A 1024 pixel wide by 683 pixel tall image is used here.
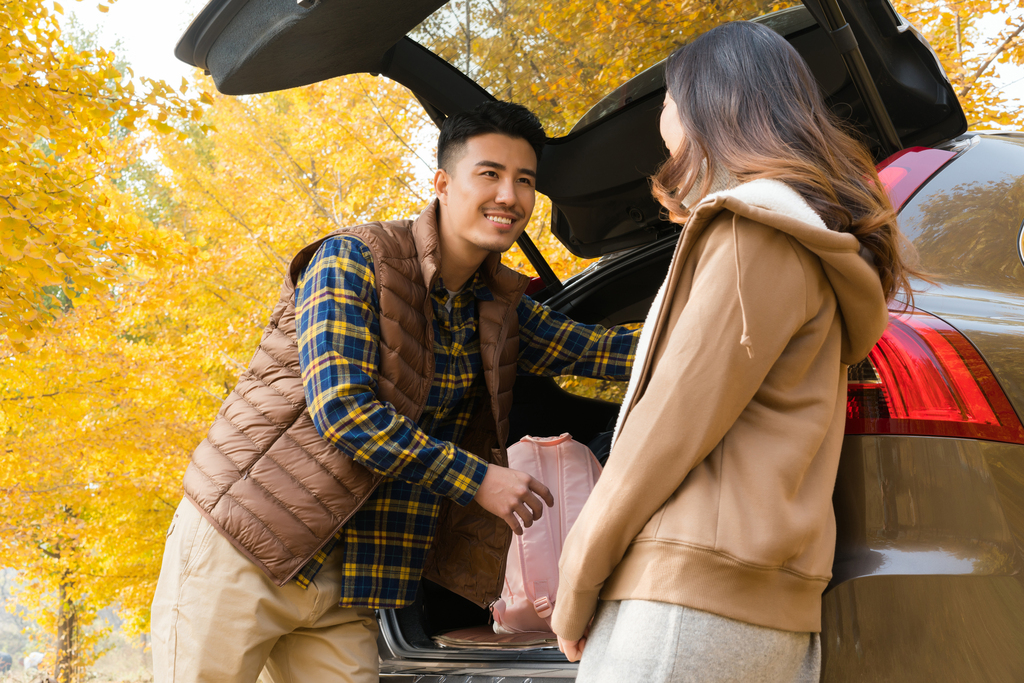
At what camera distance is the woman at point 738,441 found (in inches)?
39.9

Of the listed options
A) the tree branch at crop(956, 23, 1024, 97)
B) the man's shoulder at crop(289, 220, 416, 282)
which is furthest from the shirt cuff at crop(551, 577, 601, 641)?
the tree branch at crop(956, 23, 1024, 97)

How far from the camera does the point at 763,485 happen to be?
102 cm

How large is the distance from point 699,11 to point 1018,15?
4.43 metres

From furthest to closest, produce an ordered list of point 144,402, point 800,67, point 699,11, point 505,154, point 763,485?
1. point 144,402
2. point 505,154
3. point 699,11
4. point 800,67
5. point 763,485

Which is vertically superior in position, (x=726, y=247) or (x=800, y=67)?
(x=800, y=67)

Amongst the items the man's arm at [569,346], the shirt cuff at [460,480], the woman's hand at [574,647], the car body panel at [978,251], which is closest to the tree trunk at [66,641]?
the man's arm at [569,346]

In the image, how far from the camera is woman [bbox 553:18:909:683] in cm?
101

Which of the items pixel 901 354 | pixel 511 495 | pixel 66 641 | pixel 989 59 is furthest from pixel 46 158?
pixel 66 641

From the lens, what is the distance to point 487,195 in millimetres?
2246

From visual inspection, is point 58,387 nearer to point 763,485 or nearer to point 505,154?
point 505,154

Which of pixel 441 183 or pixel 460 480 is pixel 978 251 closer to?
pixel 460 480

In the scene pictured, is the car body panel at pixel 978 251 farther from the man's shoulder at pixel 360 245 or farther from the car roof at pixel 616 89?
the man's shoulder at pixel 360 245

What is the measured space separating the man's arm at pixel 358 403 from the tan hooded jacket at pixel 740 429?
2.34 ft

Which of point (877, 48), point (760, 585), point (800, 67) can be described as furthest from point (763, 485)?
point (877, 48)
